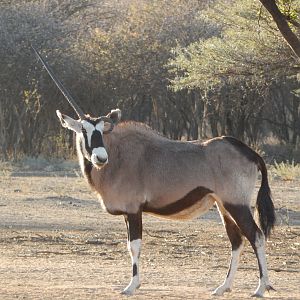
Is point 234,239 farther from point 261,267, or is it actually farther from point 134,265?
point 134,265

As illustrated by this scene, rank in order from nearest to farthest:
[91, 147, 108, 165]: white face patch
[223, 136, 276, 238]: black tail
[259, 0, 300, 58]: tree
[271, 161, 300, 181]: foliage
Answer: [91, 147, 108, 165]: white face patch
[223, 136, 276, 238]: black tail
[259, 0, 300, 58]: tree
[271, 161, 300, 181]: foliage

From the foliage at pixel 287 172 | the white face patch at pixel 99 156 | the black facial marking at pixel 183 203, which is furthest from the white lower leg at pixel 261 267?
the foliage at pixel 287 172

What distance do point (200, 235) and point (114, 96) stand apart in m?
22.9

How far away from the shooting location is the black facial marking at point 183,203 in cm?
1098

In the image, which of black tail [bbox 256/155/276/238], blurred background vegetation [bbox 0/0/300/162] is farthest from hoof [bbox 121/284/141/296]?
blurred background vegetation [bbox 0/0/300/162]

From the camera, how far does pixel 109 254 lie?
1441cm

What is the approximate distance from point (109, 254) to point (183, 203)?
3.60m

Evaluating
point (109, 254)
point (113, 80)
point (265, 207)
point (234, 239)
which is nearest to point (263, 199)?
point (265, 207)

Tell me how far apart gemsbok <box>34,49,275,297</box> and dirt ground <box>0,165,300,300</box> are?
57cm

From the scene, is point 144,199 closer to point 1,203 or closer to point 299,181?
point 1,203

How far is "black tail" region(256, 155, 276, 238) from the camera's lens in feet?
36.8

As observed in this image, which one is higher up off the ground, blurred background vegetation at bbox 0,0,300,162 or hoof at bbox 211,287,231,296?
blurred background vegetation at bbox 0,0,300,162

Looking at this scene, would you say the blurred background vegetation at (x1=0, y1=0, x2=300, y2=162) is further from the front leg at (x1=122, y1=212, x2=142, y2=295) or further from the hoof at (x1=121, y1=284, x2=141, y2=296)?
the hoof at (x1=121, y1=284, x2=141, y2=296)

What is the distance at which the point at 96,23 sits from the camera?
4791cm
